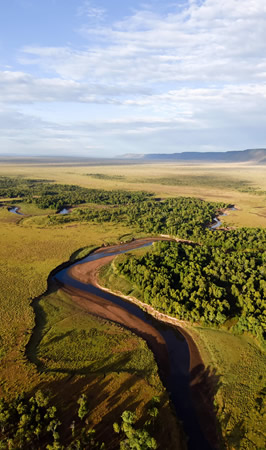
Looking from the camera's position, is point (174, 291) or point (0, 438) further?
point (174, 291)

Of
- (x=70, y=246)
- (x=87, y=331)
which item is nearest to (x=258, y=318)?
Result: (x=87, y=331)

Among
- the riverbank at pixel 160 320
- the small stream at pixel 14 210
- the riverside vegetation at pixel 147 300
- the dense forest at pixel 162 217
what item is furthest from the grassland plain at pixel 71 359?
the small stream at pixel 14 210

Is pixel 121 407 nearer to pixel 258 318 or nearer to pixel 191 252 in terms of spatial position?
pixel 258 318

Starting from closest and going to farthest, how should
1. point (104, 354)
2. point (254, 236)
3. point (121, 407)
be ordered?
point (121, 407)
point (104, 354)
point (254, 236)

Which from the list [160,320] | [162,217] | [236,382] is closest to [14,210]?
[162,217]

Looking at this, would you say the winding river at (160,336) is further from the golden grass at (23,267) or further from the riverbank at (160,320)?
the golden grass at (23,267)

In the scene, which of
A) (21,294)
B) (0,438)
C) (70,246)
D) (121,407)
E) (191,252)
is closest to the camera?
(0,438)
